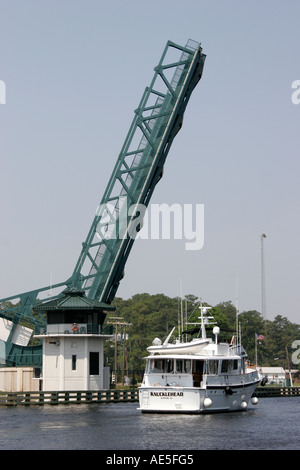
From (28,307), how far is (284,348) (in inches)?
3941

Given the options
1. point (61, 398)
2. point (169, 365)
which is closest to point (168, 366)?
point (169, 365)

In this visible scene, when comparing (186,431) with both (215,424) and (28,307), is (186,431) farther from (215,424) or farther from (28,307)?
(28,307)

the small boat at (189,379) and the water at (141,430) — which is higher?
the small boat at (189,379)

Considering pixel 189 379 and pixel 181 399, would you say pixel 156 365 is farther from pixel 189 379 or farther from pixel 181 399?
pixel 181 399

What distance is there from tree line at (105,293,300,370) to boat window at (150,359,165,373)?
8539 centimetres

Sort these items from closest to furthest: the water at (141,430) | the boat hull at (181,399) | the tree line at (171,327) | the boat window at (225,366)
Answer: the water at (141,430)
the boat hull at (181,399)
the boat window at (225,366)
the tree line at (171,327)

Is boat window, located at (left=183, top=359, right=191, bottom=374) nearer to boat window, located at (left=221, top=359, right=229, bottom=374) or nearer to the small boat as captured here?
the small boat

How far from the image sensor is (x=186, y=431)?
40.3 m

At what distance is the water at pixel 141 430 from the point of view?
36344mm

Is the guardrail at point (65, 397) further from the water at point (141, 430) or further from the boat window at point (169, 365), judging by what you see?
the boat window at point (169, 365)

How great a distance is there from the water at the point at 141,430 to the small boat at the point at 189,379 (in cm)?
66

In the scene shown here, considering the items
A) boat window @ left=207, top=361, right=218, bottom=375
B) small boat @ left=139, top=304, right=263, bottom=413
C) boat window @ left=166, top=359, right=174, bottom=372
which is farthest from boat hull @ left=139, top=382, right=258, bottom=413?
boat window @ left=166, top=359, right=174, bottom=372

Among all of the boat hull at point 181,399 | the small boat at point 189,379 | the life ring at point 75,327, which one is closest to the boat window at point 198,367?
the small boat at point 189,379
